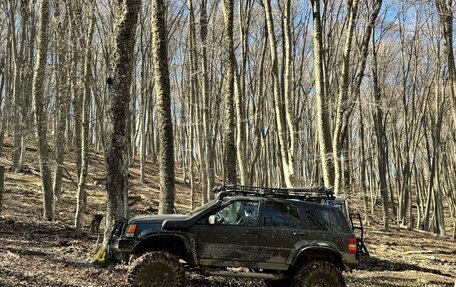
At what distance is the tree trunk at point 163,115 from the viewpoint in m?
9.65

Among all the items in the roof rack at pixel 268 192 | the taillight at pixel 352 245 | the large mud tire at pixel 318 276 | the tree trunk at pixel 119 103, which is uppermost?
the tree trunk at pixel 119 103

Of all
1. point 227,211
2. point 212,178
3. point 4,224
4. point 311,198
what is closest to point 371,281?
point 311,198

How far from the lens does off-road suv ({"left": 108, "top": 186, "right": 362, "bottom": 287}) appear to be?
664cm

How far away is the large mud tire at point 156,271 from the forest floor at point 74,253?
2.76ft

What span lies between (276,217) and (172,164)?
3.29 m

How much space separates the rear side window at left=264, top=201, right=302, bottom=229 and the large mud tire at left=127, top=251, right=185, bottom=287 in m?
1.67

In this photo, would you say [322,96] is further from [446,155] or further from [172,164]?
[446,155]

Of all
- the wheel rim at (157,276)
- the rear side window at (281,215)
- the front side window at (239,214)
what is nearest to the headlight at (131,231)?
the wheel rim at (157,276)

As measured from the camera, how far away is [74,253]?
30.2ft

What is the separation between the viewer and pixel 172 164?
9.72 m

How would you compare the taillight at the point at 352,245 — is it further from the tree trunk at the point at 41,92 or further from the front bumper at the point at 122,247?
the tree trunk at the point at 41,92

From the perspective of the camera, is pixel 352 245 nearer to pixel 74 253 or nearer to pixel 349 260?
pixel 349 260

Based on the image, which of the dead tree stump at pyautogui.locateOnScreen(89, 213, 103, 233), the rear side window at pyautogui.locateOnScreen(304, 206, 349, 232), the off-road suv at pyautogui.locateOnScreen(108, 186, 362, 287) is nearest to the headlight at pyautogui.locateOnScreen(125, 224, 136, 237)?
the off-road suv at pyautogui.locateOnScreen(108, 186, 362, 287)

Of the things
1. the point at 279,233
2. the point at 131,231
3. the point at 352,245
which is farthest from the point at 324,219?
the point at 131,231
